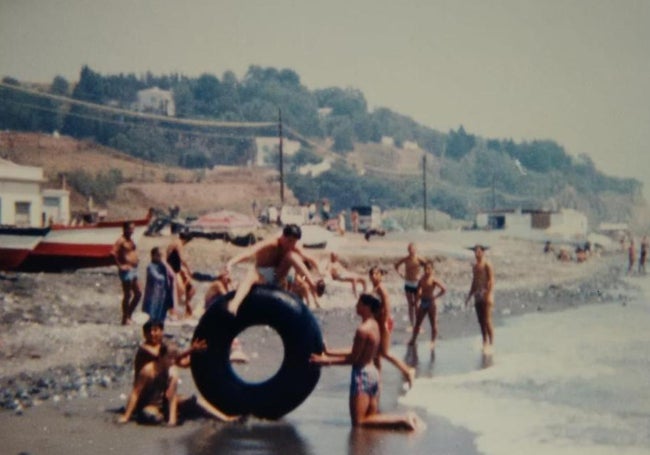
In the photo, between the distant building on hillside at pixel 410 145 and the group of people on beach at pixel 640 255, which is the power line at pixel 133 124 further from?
the group of people on beach at pixel 640 255

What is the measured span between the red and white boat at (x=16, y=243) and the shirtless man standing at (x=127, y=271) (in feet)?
6.92

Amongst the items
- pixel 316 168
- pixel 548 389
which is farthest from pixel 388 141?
pixel 548 389

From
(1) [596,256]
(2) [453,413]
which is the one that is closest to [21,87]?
(2) [453,413]

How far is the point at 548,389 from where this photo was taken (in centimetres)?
794

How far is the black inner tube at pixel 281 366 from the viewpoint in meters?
5.98

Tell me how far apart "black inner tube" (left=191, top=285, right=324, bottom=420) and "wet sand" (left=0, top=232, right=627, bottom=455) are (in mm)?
186

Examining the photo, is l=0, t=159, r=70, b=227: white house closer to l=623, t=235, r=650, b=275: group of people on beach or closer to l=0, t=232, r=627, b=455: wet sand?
l=0, t=232, r=627, b=455: wet sand

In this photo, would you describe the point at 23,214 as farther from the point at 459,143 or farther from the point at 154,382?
the point at 459,143

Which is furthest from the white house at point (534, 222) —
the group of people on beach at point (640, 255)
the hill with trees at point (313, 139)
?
the group of people on beach at point (640, 255)

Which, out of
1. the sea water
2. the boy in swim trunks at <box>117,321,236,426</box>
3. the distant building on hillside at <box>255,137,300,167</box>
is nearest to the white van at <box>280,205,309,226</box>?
the distant building on hillside at <box>255,137,300,167</box>

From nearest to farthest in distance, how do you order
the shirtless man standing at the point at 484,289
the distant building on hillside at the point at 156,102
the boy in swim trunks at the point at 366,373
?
1. the boy in swim trunks at the point at 366,373
2. the shirtless man standing at the point at 484,289
3. the distant building on hillside at the point at 156,102

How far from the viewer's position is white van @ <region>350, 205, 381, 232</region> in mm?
14578

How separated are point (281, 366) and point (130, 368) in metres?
2.45

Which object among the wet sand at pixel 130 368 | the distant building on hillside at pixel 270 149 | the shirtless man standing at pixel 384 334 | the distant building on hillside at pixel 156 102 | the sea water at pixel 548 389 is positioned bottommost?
the sea water at pixel 548 389
